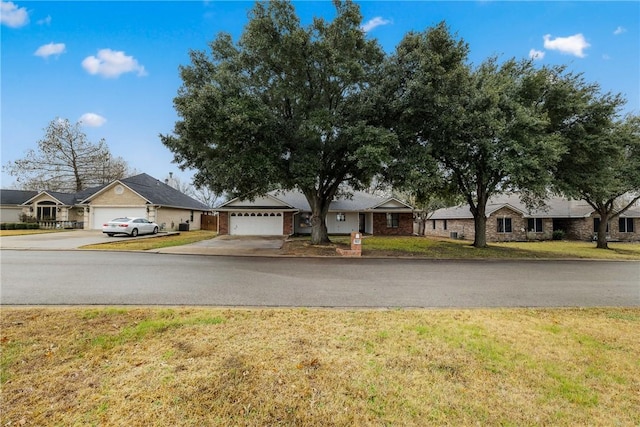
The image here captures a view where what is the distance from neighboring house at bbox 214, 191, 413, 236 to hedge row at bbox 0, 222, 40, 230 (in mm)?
17778

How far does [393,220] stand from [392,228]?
2.57ft

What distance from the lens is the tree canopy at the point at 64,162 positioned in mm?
35094

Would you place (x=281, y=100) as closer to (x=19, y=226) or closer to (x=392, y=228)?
(x=392, y=228)

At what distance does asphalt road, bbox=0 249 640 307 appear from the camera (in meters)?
6.26

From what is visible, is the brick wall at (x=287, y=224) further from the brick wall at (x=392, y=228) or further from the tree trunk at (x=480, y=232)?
the tree trunk at (x=480, y=232)

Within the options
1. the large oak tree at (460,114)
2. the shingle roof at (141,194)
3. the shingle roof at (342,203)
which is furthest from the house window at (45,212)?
the large oak tree at (460,114)

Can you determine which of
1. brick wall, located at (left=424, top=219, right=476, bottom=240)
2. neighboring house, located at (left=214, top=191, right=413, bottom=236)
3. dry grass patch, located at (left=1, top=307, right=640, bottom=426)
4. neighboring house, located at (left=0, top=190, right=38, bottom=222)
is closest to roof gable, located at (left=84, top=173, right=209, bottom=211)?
neighboring house, located at (left=214, top=191, right=413, bottom=236)

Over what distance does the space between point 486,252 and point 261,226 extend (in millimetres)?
17497

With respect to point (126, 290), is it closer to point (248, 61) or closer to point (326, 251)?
point (326, 251)

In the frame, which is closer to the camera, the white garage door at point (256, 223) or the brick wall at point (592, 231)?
the white garage door at point (256, 223)

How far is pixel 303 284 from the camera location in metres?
7.84

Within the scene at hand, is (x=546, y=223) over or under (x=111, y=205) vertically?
under

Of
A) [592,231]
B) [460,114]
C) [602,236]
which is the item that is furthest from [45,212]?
[592,231]

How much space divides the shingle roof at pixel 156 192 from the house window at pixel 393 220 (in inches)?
818
